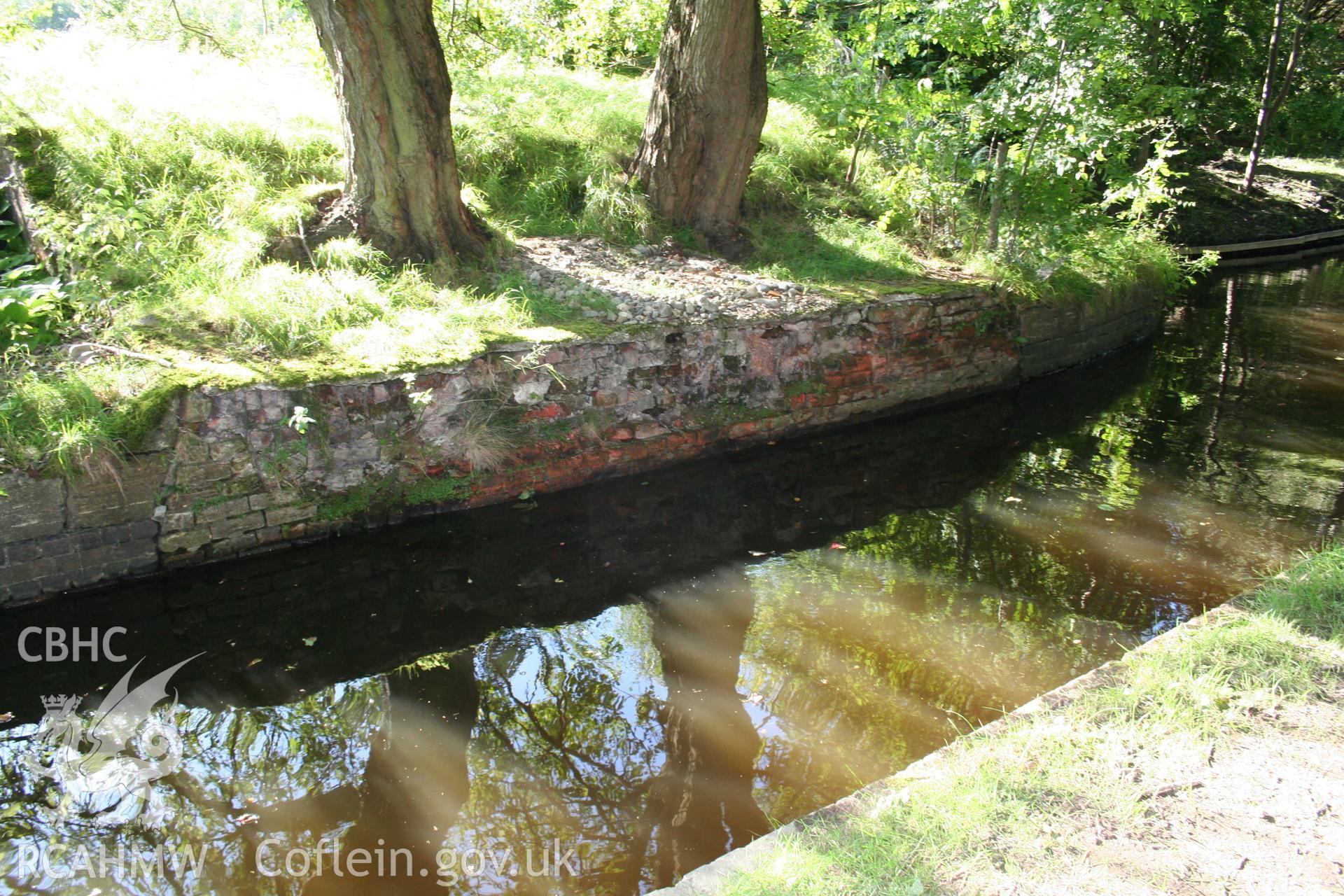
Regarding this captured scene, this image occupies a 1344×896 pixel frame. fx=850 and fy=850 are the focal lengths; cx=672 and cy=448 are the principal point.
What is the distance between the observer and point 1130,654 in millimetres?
3342

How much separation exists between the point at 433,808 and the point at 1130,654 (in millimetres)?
2753

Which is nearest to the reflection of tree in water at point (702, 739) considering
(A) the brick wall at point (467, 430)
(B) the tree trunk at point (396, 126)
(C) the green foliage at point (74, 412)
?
(A) the brick wall at point (467, 430)

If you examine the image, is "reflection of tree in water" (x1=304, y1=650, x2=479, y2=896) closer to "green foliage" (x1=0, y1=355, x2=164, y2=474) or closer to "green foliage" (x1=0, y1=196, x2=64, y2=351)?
"green foliage" (x1=0, y1=355, x2=164, y2=474)

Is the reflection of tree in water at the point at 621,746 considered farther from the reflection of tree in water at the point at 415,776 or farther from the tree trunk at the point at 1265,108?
the tree trunk at the point at 1265,108

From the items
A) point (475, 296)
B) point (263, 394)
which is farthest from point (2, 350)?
point (475, 296)

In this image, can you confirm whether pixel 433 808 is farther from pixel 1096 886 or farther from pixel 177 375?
pixel 177 375

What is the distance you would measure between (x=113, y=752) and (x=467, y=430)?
8.17ft

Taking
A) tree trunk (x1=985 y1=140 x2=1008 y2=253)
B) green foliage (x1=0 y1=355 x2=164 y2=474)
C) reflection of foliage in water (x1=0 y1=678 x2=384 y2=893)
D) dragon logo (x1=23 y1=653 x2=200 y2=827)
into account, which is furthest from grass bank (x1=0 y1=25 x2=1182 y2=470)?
reflection of foliage in water (x1=0 y1=678 x2=384 y2=893)

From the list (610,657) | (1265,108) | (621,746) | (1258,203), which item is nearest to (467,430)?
(610,657)

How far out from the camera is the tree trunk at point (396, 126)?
5.70m

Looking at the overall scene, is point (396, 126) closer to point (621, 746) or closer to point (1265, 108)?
point (621, 746)

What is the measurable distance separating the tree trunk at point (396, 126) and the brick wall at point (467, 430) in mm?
1690

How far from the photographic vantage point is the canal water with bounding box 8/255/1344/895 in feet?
10.1

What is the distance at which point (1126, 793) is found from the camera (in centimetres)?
264
